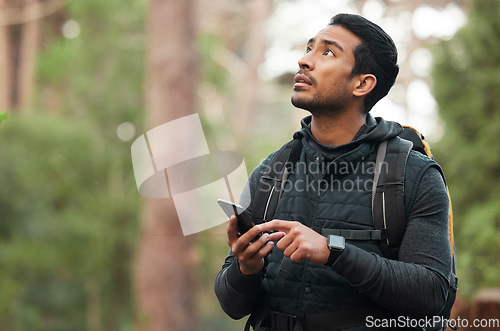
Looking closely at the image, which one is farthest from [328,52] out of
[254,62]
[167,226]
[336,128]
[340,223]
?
[254,62]

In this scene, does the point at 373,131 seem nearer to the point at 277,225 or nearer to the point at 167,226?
the point at 277,225

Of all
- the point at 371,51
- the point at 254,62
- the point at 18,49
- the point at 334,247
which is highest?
the point at 18,49

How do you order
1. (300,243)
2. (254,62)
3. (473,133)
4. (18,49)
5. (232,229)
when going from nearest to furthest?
(300,243) → (232,229) → (473,133) → (18,49) → (254,62)

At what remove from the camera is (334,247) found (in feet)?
5.72

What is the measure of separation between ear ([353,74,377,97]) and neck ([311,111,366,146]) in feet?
0.27

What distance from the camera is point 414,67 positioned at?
1505 centimetres

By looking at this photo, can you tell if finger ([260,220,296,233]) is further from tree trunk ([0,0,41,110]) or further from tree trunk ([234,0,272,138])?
tree trunk ([234,0,272,138])

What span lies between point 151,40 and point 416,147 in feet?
21.6

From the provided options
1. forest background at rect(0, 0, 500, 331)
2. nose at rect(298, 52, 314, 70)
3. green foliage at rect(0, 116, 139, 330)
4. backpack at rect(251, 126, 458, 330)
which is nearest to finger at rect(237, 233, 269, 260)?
backpack at rect(251, 126, 458, 330)

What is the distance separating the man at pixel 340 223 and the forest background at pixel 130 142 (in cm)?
460

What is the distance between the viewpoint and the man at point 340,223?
5.82 ft

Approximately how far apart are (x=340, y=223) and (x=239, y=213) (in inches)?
14.4

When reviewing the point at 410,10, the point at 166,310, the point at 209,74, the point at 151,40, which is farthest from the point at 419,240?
the point at 410,10

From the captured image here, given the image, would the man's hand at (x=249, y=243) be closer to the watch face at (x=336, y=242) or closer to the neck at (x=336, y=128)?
the watch face at (x=336, y=242)
